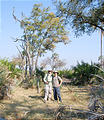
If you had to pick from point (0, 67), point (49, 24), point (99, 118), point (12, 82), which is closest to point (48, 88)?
point (12, 82)

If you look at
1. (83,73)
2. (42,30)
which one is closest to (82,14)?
(83,73)

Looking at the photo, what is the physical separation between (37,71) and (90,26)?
17.9 ft

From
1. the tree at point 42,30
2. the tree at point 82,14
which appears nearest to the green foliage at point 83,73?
the tree at point 82,14

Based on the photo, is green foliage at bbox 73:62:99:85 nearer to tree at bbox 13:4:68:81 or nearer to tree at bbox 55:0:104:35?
tree at bbox 55:0:104:35

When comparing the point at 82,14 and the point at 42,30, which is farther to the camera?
the point at 42,30

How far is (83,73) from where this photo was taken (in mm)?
14758

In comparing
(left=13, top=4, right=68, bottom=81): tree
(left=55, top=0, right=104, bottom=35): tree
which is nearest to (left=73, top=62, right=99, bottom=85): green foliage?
(left=55, top=0, right=104, bottom=35): tree

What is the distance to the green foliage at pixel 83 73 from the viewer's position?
1458 centimetres

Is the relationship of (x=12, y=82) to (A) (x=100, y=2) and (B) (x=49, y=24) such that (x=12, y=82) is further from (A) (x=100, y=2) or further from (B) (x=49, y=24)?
(B) (x=49, y=24)

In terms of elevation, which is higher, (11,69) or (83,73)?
(11,69)

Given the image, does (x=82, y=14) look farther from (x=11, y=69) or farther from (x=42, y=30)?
(x=42, y=30)

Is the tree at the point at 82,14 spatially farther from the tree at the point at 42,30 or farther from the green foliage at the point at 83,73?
the tree at the point at 42,30

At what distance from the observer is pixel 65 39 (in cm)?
3169

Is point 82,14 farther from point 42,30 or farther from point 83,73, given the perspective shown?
point 42,30
